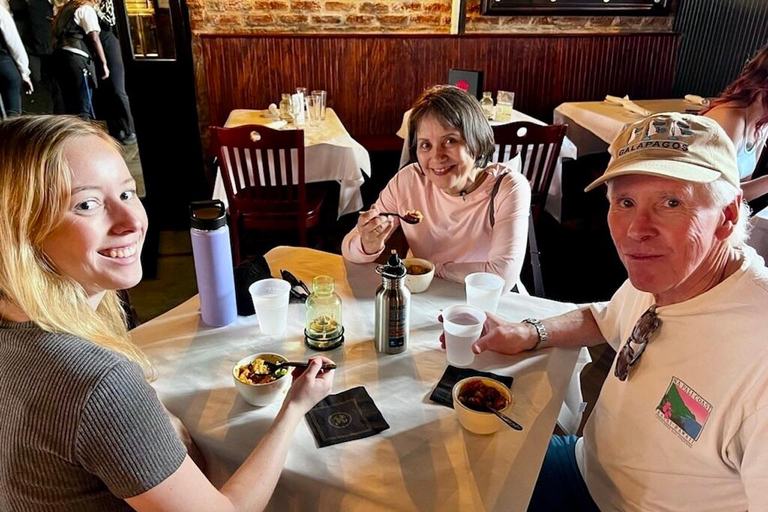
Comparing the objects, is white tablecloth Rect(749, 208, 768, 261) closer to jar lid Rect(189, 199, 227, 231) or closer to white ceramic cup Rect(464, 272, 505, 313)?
white ceramic cup Rect(464, 272, 505, 313)

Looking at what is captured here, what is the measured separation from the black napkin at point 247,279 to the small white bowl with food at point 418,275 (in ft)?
1.21

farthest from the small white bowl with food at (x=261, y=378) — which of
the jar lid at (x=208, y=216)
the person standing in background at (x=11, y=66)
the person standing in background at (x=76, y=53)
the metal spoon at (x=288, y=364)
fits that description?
the person standing in background at (x=76, y=53)

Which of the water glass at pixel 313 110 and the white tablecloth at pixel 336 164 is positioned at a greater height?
the water glass at pixel 313 110

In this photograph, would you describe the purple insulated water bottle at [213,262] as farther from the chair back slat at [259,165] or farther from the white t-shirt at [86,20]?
the white t-shirt at [86,20]

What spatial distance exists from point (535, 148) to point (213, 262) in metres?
2.27

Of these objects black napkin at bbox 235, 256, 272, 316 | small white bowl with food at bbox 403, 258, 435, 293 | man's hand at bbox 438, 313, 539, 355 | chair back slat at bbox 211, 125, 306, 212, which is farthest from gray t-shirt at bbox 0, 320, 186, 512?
chair back slat at bbox 211, 125, 306, 212

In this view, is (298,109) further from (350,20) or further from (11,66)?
(11,66)

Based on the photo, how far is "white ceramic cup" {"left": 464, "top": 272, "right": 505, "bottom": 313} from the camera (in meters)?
1.37

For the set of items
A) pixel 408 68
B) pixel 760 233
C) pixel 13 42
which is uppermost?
pixel 13 42

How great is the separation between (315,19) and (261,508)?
4384mm

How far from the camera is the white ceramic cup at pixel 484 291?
137cm

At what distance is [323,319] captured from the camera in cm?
127

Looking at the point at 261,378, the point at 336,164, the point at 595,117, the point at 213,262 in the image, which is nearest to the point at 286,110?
the point at 336,164

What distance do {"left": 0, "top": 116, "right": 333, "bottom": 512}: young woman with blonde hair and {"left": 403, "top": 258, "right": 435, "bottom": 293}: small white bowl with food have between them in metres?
0.59
